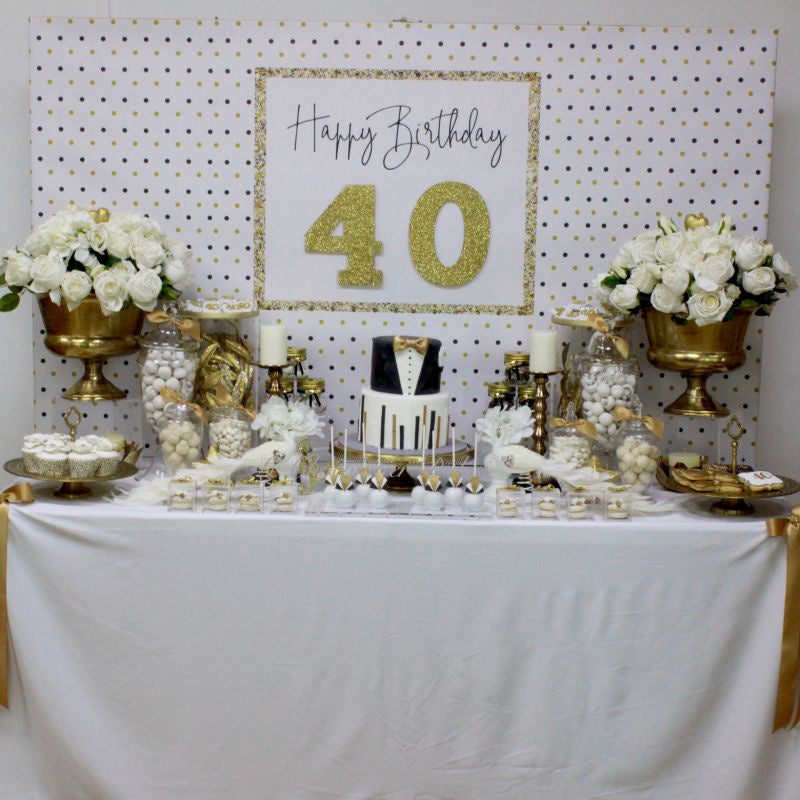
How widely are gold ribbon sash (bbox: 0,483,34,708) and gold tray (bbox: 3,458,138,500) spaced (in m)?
0.05

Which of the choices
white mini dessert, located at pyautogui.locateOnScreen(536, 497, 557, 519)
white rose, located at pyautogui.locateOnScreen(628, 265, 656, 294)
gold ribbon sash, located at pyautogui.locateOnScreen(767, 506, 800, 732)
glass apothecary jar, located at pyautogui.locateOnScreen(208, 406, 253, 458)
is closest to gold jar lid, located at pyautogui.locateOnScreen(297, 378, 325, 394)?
glass apothecary jar, located at pyautogui.locateOnScreen(208, 406, 253, 458)

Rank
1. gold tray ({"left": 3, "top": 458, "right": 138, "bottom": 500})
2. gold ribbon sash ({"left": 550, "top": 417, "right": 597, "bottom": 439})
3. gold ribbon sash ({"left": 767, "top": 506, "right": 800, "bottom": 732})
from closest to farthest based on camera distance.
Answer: gold ribbon sash ({"left": 767, "top": 506, "right": 800, "bottom": 732}) < gold tray ({"left": 3, "top": 458, "right": 138, "bottom": 500}) < gold ribbon sash ({"left": 550, "top": 417, "right": 597, "bottom": 439})

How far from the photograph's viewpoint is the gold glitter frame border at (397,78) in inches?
94.0

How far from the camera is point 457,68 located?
239 centimetres

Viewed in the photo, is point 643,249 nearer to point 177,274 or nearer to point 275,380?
point 275,380

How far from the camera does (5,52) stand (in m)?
2.59

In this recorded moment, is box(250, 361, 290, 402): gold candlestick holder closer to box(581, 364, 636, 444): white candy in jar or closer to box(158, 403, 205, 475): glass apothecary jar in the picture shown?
box(158, 403, 205, 475): glass apothecary jar

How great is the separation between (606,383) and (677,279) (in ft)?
0.89

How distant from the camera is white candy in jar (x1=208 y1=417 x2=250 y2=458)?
2.18 meters

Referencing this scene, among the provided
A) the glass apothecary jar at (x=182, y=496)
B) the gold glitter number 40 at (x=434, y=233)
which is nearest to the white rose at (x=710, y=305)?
the gold glitter number 40 at (x=434, y=233)

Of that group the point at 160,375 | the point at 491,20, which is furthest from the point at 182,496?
the point at 491,20

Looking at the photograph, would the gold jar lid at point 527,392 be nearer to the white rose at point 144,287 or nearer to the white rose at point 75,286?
the white rose at point 144,287

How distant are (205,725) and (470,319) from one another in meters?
1.09

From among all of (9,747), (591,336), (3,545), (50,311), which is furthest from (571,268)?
(9,747)
